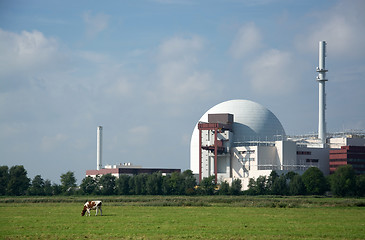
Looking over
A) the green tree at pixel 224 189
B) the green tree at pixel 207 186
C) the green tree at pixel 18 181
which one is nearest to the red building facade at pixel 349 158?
the green tree at pixel 224 189

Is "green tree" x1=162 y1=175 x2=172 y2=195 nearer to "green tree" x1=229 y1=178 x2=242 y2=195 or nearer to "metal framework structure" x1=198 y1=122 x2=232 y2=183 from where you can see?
"metal framework structure" x1=198 y1=122 x2=232 y2=183

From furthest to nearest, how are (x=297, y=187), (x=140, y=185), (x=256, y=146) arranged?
(x=256, y=146) → (x=140, y=185) → (x=297, y=187)

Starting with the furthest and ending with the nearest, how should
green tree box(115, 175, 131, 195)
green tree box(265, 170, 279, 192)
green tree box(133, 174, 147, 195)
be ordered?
green tree box(115, 175, 131, 195), green tree box(133, 174, 147, 195), green tree box(265, 170, 279, 192)

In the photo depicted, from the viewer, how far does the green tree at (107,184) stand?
12376 cm

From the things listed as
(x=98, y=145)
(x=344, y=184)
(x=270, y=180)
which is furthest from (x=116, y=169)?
(x=344, y=184)

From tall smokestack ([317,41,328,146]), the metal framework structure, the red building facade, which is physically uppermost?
tall smokestack ([317,41,328,146])

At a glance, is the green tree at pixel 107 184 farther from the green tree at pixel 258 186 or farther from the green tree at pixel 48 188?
the green tree at pixel 258 186

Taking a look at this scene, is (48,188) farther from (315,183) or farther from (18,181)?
(315,183)

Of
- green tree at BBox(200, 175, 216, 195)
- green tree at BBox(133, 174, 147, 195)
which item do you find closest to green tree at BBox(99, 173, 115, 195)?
green tree at BBox(133, 174, 147, 195)

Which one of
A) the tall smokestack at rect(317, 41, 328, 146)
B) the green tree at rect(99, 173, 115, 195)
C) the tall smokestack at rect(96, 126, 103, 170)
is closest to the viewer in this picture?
the green tree at rect(99, 173, 115, 195)

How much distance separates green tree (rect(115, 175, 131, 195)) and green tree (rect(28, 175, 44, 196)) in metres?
15.6

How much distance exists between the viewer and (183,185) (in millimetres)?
120938

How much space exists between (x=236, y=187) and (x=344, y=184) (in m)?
21.3

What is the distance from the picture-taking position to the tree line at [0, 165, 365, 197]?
4237 inches
